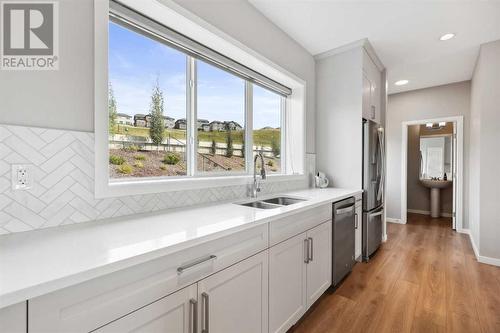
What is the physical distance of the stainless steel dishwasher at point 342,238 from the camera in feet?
7.13

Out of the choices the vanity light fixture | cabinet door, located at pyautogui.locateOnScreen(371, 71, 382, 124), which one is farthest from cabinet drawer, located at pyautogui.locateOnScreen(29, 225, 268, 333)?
the vanity light fixture

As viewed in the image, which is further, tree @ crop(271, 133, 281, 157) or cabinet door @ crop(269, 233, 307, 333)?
tree @ crop(271, 133, 281, 157)

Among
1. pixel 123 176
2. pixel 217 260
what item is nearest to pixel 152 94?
pixel 123 176

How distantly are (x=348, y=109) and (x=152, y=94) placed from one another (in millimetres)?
2328

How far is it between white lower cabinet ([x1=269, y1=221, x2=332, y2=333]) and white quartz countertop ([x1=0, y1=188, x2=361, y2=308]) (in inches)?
14.0

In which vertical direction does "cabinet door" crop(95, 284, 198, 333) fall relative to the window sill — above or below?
below

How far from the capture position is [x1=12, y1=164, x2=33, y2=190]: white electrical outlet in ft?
3.16

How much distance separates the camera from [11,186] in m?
0.96

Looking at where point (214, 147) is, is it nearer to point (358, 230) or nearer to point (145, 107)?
point (145, 107)

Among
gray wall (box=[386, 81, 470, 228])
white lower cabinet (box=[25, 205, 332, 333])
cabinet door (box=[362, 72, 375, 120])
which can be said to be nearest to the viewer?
white lower cabinet (box=[25, 205, 332, 333])

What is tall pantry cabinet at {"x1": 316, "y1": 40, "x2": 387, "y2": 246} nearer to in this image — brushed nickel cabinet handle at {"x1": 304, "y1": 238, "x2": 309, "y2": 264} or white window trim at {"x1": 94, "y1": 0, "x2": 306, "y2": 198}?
white window trim at {"x1": 94, "y1": 0, "x2": 306, "y2": 198}

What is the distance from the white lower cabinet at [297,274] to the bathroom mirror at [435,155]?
4.80m

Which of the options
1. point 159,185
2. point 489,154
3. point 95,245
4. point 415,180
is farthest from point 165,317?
point 415,180

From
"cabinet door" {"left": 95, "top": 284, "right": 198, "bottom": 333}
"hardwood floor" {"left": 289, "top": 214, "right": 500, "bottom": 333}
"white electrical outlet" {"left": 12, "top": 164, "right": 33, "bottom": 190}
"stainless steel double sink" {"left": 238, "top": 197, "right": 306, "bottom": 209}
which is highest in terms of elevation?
"white electrical outlet" {"left": 12, "top": 164, "right": 33, "bottom": 190}
